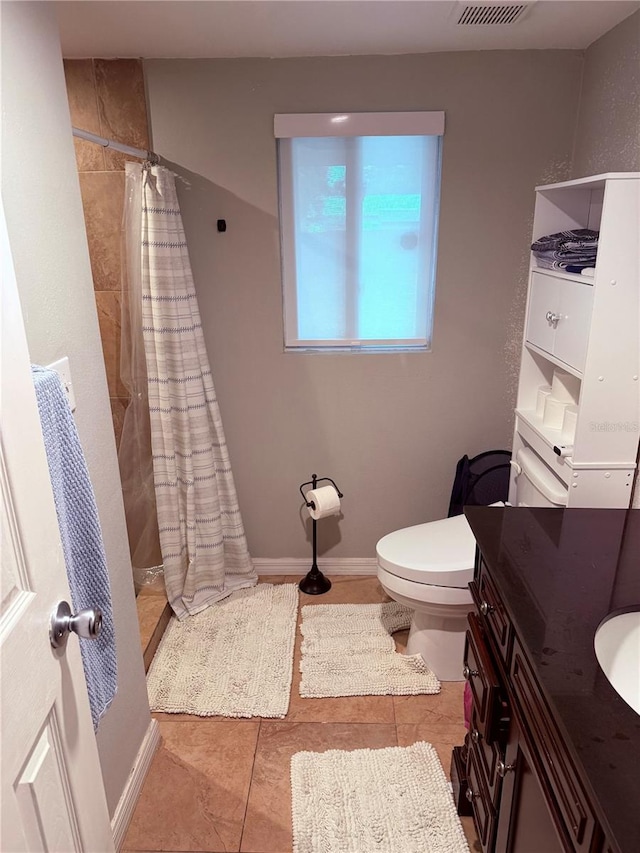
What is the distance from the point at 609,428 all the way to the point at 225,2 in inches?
63.1

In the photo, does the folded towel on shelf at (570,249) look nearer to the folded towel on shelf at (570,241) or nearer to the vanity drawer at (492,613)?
the folded towel on shelf at (570,241)

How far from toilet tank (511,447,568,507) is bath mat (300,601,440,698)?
28.9 inches

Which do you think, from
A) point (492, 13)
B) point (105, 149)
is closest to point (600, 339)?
point (492, 13)

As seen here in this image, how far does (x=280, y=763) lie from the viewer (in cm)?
180

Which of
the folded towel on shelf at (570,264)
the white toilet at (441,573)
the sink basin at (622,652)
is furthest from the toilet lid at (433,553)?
the folded towel on shelf at (570,264)

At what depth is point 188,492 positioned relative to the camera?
2393mm

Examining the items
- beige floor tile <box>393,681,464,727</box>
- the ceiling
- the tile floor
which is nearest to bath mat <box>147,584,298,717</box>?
the tile floor

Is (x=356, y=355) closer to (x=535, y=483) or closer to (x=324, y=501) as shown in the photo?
(x=324, y=501)

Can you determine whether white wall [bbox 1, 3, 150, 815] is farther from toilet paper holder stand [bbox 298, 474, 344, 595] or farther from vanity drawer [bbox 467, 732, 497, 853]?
toilet paper holder stand [bbox 298, 474, 344, 595]

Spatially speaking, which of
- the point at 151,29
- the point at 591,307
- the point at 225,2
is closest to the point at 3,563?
the point at 591,307

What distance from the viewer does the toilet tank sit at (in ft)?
5.83

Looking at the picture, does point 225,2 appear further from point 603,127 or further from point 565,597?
point 565,597

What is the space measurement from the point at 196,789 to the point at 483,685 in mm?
1008

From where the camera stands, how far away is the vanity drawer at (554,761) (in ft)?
2.60
